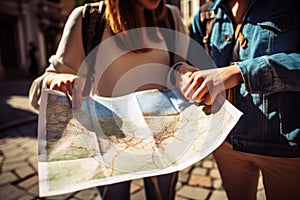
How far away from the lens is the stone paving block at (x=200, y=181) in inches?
80.0

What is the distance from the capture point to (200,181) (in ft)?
6.86

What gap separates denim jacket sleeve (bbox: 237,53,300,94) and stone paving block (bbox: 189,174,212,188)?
1548mm

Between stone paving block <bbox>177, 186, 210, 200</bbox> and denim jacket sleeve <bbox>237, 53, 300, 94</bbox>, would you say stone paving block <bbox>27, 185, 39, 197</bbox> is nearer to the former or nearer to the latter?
stone paving block <bbox>177, 186, 210, 200</bbox>

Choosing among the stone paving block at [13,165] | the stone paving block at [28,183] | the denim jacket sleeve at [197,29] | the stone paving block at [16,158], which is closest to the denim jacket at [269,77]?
the denim jacket sleeve at [197,29]

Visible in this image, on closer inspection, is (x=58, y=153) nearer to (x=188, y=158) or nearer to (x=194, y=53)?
(x=188, y=158)

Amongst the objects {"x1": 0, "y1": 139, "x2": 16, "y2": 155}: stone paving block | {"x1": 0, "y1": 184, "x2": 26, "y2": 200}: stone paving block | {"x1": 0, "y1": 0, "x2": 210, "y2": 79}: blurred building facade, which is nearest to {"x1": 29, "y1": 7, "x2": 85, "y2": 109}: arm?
{"x1": 0, "y1": 184, "x2": 26, "y2": 200}: stone paving block

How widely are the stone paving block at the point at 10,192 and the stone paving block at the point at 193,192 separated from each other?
4.45ft

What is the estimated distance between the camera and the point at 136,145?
2.40 ft

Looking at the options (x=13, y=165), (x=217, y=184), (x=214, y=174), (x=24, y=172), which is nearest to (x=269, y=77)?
(x=217, y=184)

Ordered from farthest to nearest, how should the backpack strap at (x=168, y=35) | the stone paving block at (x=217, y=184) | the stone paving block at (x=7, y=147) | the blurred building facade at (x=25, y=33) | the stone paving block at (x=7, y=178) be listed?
1. the blurred building facade at (x=25, y=33)
2. the stone paving block at (x=7, y=147)
3. the stone paving block at (x=7, y=178)
4. the stone paving block at (x=217, y=184)
5. the backpack strap at (x=168, y=35)

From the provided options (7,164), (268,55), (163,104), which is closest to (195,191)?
(163,104)

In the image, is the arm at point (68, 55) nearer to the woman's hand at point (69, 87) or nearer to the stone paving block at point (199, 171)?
the woman's hand at point (69, 87)

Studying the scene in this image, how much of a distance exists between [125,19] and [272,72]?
61 centimetres

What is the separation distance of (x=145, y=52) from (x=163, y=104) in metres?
→ 0.29
